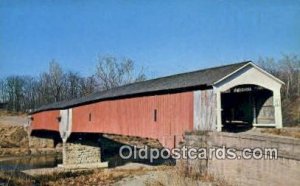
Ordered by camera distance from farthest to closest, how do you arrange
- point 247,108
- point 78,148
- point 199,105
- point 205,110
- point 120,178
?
point 78,148 < point 120,178 < point 247,108 < point 199,105 < point 205,110

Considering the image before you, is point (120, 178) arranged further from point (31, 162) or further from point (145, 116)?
point (31, 162)

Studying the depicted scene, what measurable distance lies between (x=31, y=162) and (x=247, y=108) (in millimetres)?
21372

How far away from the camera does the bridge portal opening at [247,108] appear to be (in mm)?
15339

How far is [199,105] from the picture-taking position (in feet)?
45.8

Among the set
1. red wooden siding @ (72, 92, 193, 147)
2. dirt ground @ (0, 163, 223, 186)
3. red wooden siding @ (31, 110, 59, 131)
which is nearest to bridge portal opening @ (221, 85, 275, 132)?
red wooden siding @ (72, 92, 193, 147)

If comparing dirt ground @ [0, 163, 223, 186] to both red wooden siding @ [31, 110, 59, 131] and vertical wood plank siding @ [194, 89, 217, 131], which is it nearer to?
vertical wood plank siding @ [194, 89, 217, 131]

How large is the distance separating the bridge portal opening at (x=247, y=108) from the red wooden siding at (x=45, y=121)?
16854 millimetres

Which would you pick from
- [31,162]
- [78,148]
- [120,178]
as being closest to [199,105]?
[120,178]

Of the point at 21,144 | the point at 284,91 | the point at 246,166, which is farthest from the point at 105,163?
the point at 284,91

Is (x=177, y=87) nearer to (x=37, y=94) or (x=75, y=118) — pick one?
(x=75, y=118)

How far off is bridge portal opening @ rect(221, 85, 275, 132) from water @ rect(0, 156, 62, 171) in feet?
56.2

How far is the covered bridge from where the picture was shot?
44.4ft

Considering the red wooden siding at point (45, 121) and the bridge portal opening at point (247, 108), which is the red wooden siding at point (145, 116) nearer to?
the bridge portal opening at point (247, 108)

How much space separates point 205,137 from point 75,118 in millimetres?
15410
